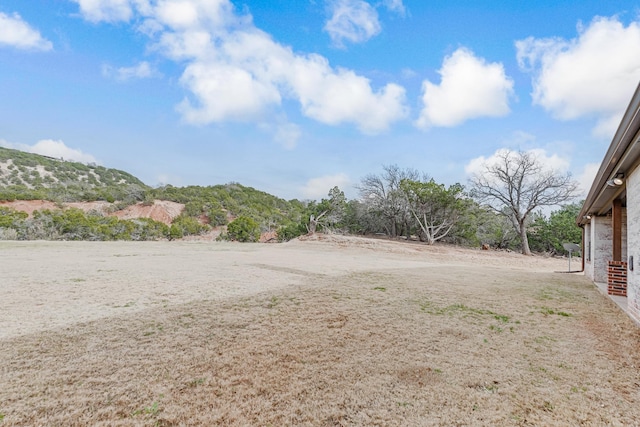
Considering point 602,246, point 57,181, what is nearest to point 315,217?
point 602,246

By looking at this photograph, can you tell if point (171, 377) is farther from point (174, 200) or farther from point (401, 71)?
point (174, 200)

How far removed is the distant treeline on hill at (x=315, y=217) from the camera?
56.9 ft

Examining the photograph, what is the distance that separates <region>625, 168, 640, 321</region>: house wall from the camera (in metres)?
4.29

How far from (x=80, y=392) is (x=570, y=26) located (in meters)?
12.5

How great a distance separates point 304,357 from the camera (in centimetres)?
285

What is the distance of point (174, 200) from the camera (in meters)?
27.9

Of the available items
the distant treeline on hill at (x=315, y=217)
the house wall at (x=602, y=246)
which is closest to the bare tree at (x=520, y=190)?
the distant treeline on hill at (x=315, y=217)

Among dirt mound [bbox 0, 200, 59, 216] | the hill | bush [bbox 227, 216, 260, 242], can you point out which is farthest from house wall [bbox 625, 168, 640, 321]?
dirt mound [bbox 0, 200, 59, 216]

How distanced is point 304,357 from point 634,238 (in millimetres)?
4944

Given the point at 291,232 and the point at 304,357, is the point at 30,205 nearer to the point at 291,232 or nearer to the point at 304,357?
the point at 291,232

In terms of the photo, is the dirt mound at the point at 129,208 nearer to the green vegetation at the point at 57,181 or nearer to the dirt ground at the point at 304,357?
the green vegetation at the point at 57,181

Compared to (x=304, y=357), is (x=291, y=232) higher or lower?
higher

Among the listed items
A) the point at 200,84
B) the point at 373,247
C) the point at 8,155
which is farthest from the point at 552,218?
the point at 8,155

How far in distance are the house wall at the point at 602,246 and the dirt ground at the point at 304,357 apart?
3.14m
